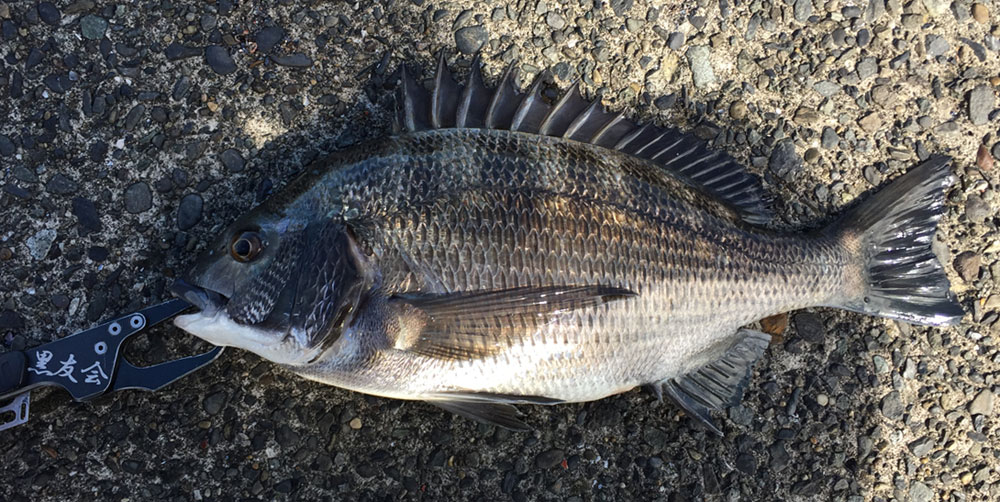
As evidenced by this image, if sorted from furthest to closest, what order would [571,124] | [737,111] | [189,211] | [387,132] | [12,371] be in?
1. [737,111]
2. [387,132]
3. [189,211]
4. [571,124]
5. [12,371]

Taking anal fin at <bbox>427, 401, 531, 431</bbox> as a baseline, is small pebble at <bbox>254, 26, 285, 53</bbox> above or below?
above

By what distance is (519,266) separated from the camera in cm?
210

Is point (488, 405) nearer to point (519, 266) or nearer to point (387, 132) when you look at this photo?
point (519, 266)

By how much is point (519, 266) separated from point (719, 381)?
0.93 m

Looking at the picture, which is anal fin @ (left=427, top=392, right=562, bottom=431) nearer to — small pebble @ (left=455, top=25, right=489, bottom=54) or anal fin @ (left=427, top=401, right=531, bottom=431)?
anal fin @ (left=427, top=401, right=531, bottom=431)

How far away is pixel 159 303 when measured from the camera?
2.33 m

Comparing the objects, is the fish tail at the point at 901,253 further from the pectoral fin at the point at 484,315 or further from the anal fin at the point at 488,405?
the anal fin at the point at 488,405

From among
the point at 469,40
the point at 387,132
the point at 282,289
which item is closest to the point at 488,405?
the point at 282,289

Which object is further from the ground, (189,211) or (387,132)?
(387,132)

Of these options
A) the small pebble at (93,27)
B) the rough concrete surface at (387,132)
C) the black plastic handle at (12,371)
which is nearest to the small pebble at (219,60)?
the rough concrete surface at (387,132)

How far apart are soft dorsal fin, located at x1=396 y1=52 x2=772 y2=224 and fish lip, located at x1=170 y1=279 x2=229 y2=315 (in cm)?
83

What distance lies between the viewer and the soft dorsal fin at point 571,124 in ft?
7.59

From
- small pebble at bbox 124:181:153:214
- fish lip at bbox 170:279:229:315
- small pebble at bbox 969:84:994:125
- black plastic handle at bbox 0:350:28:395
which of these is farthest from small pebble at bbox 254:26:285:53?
small pebble at bbox 969:84:994:125

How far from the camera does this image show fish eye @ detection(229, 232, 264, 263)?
2.09 metres
